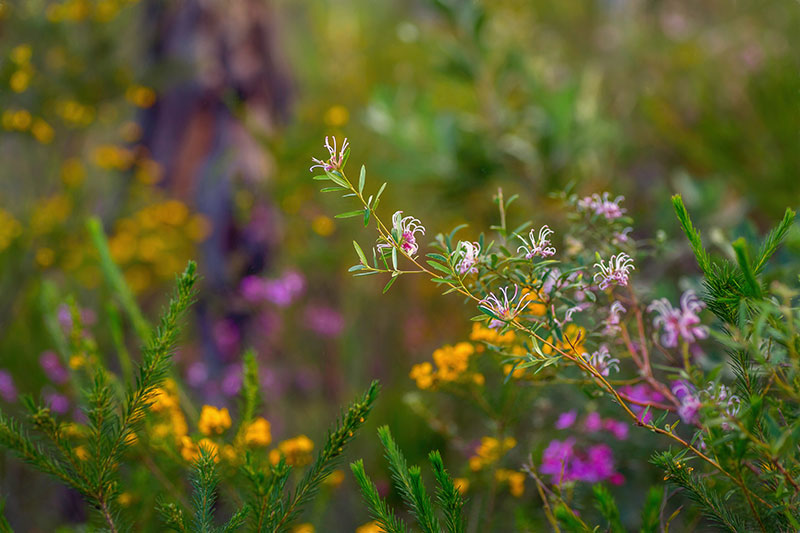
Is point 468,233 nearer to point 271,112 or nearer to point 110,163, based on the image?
point 271,112

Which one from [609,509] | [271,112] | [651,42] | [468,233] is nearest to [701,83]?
[651,42]

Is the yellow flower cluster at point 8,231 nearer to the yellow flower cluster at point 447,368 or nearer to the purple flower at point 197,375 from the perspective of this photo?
the purple flower at point 197,375

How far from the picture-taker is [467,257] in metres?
0.74

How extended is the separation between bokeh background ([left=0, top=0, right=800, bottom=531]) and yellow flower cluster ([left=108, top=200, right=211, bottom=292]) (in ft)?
0.04

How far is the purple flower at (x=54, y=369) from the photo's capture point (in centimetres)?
178

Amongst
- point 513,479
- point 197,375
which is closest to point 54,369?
point 197,375

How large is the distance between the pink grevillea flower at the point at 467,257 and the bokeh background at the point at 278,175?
1053mm

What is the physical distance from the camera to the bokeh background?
217cm

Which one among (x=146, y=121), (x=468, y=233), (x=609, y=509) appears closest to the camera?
(x=609, y=509)

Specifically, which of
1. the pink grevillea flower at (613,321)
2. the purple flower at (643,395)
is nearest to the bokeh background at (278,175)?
the purple flower at (643,395)

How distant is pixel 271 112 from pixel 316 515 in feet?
6.79

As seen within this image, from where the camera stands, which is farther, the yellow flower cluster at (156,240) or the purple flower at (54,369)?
the yellow flower cluster at (156,240)

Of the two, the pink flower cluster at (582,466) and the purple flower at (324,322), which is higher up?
the pink flower cluster at (582,466)

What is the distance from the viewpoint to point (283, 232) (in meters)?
2.81
